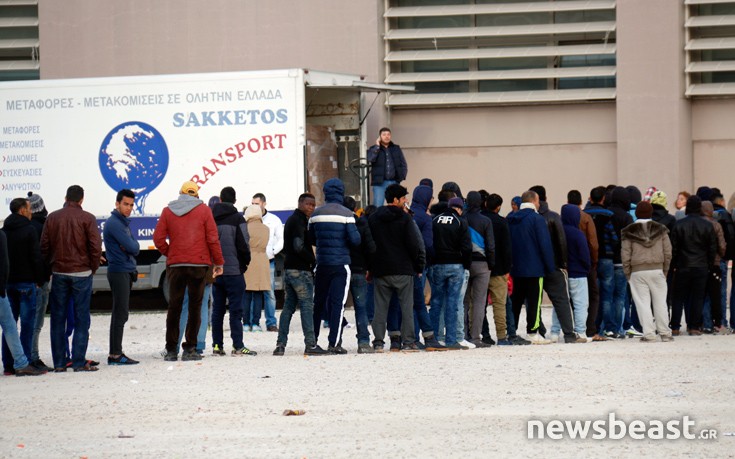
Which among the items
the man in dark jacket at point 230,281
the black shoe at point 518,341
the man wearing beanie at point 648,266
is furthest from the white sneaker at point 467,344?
the man in dark jacket at point 230,281

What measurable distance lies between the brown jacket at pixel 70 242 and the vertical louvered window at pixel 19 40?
13.2 m

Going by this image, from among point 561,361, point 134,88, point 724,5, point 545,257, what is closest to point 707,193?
point 545,257

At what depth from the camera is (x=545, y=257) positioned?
15.7 m

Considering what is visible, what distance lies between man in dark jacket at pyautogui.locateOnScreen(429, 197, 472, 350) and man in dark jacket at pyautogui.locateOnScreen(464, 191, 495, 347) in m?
0.30

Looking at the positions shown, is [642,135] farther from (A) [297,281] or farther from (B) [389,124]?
(A) [297,281]

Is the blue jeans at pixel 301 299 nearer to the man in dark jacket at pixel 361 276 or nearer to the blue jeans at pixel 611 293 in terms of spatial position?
the man in dark jacket at pixel 361 276

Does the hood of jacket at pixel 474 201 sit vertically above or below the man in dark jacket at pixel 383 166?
below

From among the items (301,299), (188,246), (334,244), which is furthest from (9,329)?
(334,244)

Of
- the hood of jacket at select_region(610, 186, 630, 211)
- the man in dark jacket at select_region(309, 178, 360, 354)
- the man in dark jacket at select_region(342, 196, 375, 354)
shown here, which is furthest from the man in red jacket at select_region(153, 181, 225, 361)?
the hood of jacket at select_region(610, 186, 630, 211)

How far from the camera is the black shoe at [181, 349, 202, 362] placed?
14.6 metres

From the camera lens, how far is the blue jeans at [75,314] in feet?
45.7

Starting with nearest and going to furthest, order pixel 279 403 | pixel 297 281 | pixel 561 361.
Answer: pixel 279 403 < pixel 561 361 < pixel 297 281

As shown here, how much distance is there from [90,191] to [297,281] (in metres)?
8.18

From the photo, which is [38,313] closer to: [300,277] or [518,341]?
[300,277]
